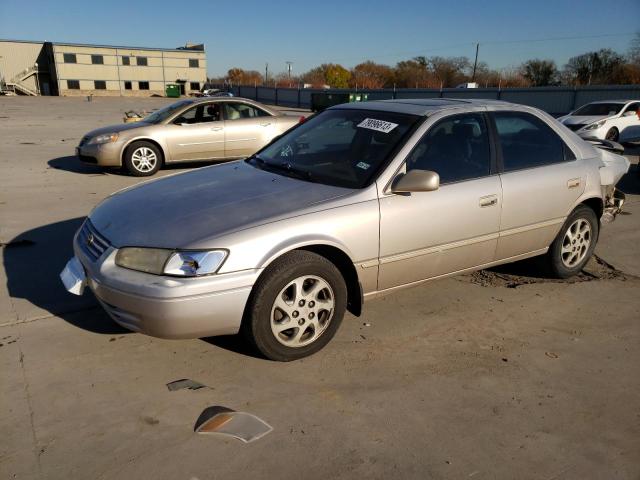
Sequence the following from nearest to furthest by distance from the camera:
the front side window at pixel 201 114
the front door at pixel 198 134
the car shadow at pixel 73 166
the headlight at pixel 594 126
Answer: the front door at pixel 198 134, the front side window at pixel 201 114, the car shadow at pixel 73 166, the headlight at pixel 594 126

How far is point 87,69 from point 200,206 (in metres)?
73.1

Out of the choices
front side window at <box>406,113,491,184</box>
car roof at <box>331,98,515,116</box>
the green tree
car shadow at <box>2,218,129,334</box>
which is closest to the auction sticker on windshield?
car roof at <box>331,98,515,116</box>

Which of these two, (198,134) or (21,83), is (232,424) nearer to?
(198,134)

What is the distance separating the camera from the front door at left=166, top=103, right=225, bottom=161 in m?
9.25

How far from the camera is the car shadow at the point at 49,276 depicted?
12.2 ft

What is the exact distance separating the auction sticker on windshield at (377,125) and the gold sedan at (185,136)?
20.0 ft

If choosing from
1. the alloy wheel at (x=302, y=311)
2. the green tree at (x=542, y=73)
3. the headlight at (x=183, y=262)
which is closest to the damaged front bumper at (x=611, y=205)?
the alloy wheel at (x=302, y=311)

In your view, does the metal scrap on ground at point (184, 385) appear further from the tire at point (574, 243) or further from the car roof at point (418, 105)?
the tire at point (574, 243)

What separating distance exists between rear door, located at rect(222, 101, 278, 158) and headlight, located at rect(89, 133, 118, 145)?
1.99 metres

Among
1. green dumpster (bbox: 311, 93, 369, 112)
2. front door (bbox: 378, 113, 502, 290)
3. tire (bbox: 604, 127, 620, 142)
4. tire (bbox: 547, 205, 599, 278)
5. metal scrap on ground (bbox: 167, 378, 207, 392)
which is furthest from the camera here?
green dumpster (bbox: 311, 93, 369, 112)

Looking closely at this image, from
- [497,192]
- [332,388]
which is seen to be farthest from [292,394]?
[497,192]

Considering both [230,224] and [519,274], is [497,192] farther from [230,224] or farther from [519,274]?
[230,224]

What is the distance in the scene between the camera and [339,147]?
3.94 m

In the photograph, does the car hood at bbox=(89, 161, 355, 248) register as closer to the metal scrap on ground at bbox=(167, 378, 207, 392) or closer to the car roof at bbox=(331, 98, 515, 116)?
the metal scrap on ground at bbox=(167, 378, 207, 392)
